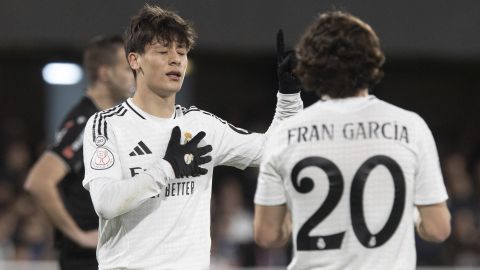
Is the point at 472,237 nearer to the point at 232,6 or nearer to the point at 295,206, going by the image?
the point at 232,6

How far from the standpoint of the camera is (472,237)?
9414 mm

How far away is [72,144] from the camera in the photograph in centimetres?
564

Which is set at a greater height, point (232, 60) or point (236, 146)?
point (232, 60)

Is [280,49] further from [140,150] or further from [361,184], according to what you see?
[361,184]

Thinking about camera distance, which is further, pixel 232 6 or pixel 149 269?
pixel 232 6

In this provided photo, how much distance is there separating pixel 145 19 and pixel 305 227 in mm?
1182

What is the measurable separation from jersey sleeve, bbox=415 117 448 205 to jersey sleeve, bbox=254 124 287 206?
43 cm

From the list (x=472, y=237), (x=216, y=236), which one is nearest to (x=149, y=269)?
(x=216, y=236)

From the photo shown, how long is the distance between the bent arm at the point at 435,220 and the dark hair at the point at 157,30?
1.22 m

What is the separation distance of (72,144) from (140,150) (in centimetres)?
184

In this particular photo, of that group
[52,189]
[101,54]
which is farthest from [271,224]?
[101,54]

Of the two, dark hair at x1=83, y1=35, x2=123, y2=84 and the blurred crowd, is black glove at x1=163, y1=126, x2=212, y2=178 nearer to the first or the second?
dark hair at x1=83, y1=35, x2=123, y2=84

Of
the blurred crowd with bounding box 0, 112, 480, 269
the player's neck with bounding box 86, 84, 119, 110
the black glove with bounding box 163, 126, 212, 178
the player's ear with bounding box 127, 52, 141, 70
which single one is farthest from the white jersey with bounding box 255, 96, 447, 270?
the blurred crowd with bounding box 0, 112, 480, 269

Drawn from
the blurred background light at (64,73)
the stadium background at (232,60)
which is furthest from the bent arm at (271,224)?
the blurred background light at (64,73)
